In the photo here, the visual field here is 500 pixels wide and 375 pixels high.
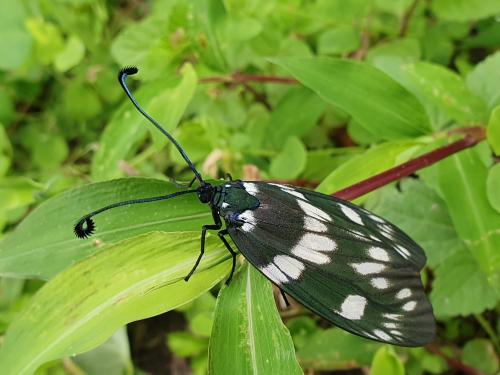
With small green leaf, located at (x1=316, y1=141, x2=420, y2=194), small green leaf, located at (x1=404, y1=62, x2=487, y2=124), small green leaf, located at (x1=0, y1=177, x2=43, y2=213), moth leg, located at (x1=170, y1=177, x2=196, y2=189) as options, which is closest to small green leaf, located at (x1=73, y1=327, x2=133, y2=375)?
small green leaf, located at (x1=0, y1=177, x2=43, y2=213)

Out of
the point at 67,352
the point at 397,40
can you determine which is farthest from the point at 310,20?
the point at 67,352

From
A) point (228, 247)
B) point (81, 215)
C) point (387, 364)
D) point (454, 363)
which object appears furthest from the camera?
point (454, 363)

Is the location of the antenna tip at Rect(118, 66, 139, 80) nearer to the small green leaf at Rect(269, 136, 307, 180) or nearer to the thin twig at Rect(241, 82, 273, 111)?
the small green leaf at Rect(269, 136, 307, 180)

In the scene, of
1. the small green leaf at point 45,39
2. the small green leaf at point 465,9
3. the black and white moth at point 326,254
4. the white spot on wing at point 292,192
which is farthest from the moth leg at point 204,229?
the small green leaf at point 45,39

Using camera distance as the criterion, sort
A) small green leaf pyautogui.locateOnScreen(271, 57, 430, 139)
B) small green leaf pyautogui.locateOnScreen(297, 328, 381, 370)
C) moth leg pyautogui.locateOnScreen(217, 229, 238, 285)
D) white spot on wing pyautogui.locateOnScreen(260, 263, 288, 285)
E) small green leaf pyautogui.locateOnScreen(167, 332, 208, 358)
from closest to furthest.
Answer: white spot on wing pyautogui.locateOnScreen(260, 263, 288, 285), moth leg pyautogui.locateOnScreen(217, 229, 238, 285), small green leaf pyautogui.locateOnScreen(271, 57, 430, 139), small green leaf pyautogui.locateOnScreen(297, 328, 381, 370), small green leaf pyautogui.locateOnScreen(167, 332, 208, 358)

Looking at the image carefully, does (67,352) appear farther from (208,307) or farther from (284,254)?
(208,307)

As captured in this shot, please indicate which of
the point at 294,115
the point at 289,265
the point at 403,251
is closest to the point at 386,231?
the point at 403,251

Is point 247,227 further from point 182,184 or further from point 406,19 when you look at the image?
point 406,19
